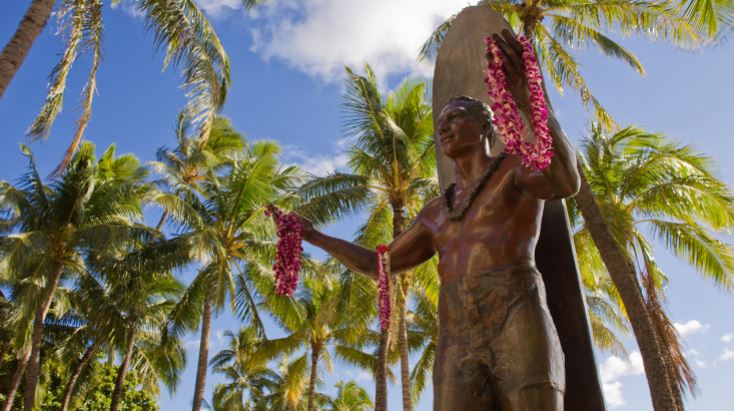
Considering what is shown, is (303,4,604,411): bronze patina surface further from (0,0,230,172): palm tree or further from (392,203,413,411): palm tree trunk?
(392,203,413,411): palm tree trunk

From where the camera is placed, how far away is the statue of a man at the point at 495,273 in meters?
2.44

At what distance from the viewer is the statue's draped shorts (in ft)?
7.93

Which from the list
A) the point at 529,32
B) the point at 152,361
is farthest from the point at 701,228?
the point at 152,361

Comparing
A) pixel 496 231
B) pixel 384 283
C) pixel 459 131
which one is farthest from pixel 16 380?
pixel 496 231

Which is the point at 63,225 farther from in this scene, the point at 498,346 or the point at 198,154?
the point at 498,346

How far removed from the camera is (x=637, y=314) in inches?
400

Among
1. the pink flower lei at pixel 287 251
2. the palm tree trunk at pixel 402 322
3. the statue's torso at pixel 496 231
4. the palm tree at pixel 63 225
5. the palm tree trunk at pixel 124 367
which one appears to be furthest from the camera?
the palm tree trunk at pixel 124 367

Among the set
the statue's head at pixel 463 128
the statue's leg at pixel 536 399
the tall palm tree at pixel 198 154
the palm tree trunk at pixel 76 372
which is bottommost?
the statue's leg at pixel 536 399

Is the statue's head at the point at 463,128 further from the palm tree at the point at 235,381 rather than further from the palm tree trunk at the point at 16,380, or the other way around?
the palm tree at the point at 235,381

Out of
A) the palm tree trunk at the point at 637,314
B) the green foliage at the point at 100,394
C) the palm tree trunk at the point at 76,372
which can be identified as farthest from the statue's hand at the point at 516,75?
the green foliage at the point at 100,394

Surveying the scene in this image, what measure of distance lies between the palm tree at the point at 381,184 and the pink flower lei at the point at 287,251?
13938mm

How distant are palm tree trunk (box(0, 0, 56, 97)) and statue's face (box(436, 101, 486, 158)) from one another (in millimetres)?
6527

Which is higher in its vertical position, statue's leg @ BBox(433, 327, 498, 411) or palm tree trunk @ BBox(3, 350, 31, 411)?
palm tree trunk @ BBox(3, 350, 31, 411)

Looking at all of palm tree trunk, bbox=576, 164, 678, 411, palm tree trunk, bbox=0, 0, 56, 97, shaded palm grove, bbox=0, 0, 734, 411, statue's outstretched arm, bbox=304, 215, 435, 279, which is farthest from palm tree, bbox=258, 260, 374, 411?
statue's outstretched arm, bbox=304, 215, 435, 279
